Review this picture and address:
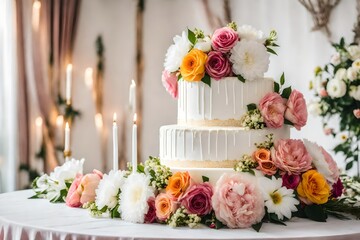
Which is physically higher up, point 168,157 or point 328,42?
point 328,42

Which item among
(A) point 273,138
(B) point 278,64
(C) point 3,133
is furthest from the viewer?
(B) point 278,64

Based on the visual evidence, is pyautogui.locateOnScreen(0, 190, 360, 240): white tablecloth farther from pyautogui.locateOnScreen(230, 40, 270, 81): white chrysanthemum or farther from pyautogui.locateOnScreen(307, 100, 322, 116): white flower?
pyautogui.locateOnScreen(307, 100, 322, 116): white flower

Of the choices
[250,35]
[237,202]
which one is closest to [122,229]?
[237,202]

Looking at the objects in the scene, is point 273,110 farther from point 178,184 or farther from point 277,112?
point 178,184

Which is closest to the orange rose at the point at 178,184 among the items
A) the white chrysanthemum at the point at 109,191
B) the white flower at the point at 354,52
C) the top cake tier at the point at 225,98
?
the white chrysanthemum at the point at 109,191

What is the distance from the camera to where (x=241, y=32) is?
332 cm

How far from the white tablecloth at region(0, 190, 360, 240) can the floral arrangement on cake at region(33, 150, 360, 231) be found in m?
0.05

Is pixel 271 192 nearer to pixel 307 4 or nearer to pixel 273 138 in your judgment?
pixel 273 138

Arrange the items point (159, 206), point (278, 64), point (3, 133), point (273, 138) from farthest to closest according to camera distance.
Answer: point (278, 64), point (3, 133), point (273, 138), point (159, 206)

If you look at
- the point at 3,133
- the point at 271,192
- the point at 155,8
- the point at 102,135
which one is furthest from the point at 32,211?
the point at 155,8

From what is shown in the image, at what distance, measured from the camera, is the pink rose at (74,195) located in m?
3.43

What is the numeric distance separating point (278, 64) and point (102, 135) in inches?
66.4

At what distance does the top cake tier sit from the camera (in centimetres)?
328

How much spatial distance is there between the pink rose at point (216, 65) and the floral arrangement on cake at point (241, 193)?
36cm
